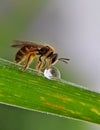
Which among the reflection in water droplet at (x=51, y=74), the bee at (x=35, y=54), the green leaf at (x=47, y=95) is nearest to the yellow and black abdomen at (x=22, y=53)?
the bee at (x=35, y=54)

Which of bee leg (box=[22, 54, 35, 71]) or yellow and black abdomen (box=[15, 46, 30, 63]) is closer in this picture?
bee leg (box=[22, 54, 35, 71])

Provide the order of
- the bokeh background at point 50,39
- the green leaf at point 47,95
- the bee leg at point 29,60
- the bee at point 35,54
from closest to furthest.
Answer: the green leaf at point 47,95 < the bee leg at point 29,60 < the bee at point 35,54 < the bokeh background at point 50,39

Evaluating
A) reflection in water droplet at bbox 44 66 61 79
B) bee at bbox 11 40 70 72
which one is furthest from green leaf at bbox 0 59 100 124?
bee at bbox 11 40 70 72

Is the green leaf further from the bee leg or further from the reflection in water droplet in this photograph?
the bee leg

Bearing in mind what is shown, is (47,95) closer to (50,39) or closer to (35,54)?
(35,54)

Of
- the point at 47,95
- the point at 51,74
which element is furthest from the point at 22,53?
the point at 47,95

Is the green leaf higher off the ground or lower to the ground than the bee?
lower

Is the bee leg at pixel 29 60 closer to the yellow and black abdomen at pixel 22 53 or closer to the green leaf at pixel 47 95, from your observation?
the yellow and black abdomen at pixel 22 53
